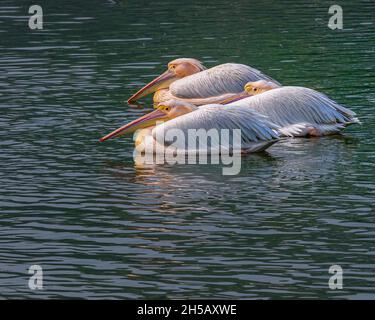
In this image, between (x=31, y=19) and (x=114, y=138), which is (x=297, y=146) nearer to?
(x=114, y=138)

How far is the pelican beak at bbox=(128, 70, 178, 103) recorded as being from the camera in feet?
47.6

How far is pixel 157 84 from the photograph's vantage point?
14922 mm

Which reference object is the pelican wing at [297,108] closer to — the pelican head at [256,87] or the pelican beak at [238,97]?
the pelican head at [256,87]

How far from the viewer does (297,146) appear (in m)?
11.6

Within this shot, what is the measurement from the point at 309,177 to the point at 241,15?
13.3 metres

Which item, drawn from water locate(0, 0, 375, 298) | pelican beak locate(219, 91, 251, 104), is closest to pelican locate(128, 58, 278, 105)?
water locate(0, 0, 375, 298)

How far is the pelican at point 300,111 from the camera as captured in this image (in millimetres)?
11875

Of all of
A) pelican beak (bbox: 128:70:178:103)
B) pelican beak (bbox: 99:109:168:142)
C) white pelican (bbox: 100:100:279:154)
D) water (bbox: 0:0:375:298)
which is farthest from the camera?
pelican beak (bbox: 128:70:178:103)

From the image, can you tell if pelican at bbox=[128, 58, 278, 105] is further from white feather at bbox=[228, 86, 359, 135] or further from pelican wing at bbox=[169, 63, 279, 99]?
white feather at bbox=[228, 86, 359, 135]

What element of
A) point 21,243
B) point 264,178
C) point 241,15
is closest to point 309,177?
point 264,178

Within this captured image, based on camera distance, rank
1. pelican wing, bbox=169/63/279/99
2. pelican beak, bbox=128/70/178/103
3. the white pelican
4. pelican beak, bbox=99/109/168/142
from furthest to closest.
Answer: pelican beak, bbox=128/70/178/103, pelican wing, bbox=169/63/279/99, pelican beak, bbox=99/109/168/142, the white pelican

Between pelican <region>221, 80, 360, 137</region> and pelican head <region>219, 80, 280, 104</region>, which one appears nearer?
pelican <region>221, 80, 360, 137</region>

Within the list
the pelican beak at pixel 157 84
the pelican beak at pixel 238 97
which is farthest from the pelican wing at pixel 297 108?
the pelican beak at pixel 157 84
